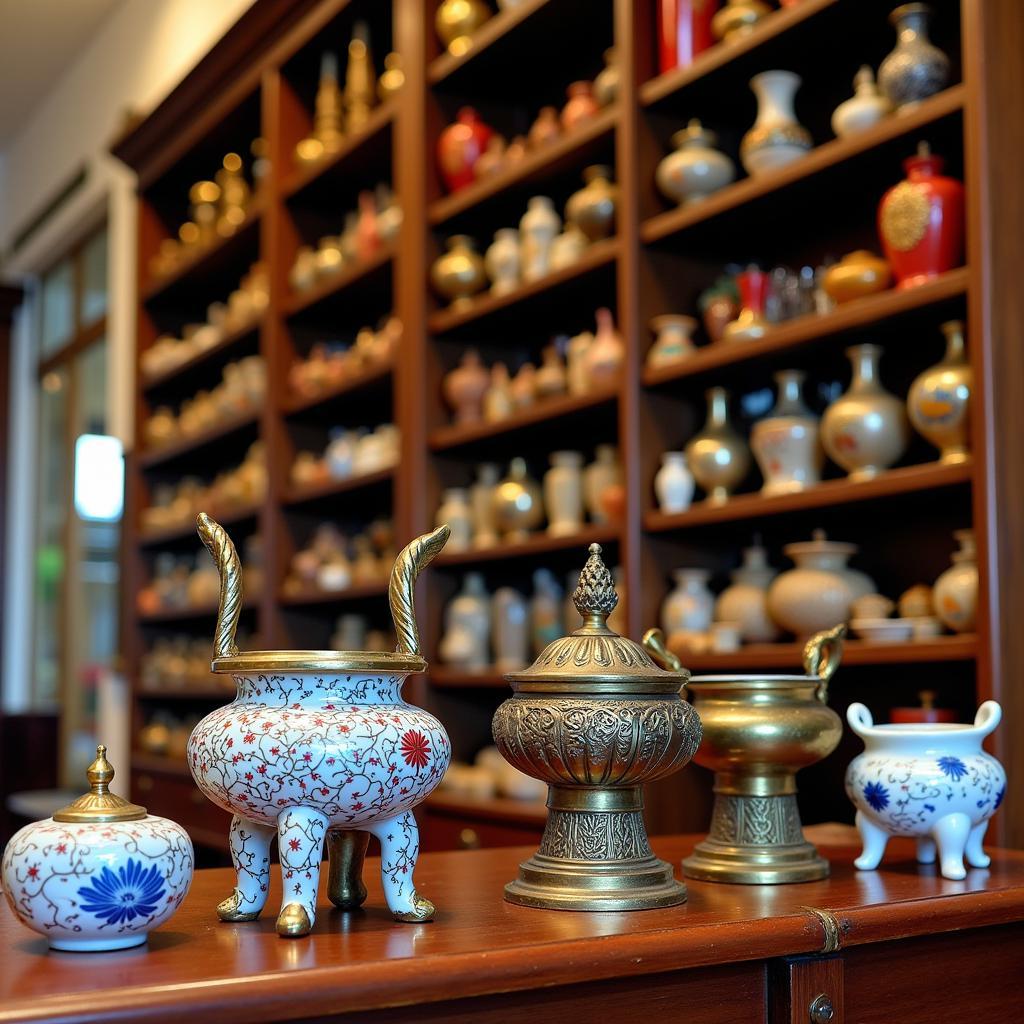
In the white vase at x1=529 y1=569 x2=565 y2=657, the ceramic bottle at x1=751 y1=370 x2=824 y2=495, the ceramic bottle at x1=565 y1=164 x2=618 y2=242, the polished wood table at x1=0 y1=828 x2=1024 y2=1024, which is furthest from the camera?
the white vase at x1=529 y1=569 x2=565 y2=657

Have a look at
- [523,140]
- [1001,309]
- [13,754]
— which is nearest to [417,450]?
[523,140]

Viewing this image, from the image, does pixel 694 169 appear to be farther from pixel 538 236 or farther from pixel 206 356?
pixel 206 356

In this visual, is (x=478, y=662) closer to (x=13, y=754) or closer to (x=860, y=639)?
(x=860, y=639)

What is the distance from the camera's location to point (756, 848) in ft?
4.66

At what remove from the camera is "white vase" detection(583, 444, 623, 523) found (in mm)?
2838

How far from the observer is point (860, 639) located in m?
2.21

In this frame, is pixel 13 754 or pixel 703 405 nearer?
pixel 703 405

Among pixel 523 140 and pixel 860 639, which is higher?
pixel 523 140

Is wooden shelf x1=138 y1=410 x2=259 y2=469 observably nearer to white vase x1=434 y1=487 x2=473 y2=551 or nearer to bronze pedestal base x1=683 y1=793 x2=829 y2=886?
white vase x1=434 y1=487 x2=473 y2=551

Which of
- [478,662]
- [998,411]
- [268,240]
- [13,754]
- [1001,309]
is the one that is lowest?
[13,754]

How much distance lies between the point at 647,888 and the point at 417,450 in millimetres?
2027

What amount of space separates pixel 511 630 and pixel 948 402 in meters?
1.27

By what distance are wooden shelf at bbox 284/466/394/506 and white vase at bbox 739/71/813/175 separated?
1.23 metres

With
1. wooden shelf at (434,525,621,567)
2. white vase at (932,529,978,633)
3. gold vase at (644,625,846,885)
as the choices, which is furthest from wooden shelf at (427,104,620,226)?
gold vase at (644,625,846,885)
